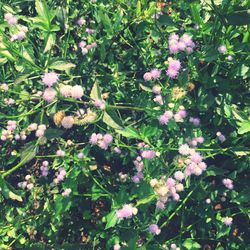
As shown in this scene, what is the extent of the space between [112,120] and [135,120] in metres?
0.77

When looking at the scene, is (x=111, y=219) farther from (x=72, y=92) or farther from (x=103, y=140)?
(x=72, y=92)

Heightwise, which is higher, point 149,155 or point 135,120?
point 149,155

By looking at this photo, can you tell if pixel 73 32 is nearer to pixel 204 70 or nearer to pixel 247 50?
pixel 204 70

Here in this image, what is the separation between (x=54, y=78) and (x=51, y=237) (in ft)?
4.70

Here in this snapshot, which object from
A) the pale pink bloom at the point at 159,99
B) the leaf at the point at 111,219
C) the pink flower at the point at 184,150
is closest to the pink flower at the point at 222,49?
the pale pink bloom at the point at 159,99

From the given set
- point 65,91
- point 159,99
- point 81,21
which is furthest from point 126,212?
point 81,21

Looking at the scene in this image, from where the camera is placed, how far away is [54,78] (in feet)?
6.12

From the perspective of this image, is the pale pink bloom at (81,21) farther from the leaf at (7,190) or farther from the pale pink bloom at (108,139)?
the leaf at (7,190)

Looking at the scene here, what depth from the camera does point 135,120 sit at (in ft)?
8.72

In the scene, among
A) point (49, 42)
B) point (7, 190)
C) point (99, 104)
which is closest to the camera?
point (99, 104)

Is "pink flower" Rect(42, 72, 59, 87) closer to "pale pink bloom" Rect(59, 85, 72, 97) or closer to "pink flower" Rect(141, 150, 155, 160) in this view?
"pale pink bloom" Rect(59, 85, 72, 97)

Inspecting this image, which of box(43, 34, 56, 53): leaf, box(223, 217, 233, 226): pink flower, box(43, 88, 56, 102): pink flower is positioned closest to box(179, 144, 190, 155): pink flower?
box(223, 217, 233, 226): pink flower

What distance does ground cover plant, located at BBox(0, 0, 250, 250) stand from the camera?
208cm

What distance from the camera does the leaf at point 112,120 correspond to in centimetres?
188
